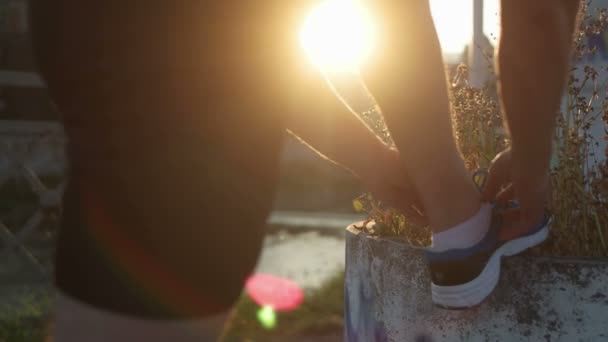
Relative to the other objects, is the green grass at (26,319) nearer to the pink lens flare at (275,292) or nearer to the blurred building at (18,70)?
the pink lens flare at (275,292)

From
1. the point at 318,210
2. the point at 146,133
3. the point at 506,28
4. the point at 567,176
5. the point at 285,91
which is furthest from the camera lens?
the point at 318,210

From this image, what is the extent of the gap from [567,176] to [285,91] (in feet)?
4.42

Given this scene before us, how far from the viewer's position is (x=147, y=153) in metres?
1.14

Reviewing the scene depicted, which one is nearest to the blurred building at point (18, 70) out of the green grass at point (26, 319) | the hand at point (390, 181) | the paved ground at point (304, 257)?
the green grass at point (26, 319)

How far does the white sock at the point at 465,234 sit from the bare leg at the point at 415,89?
11cm

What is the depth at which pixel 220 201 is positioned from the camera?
1164 mm

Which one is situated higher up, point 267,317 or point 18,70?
point 18,70

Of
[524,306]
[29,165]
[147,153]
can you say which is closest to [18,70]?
[29,165]

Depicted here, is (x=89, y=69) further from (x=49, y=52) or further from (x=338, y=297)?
(x=338, y=297)

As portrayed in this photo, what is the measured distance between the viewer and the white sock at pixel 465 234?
60.7 inches

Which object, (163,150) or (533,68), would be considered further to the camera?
(533,68)

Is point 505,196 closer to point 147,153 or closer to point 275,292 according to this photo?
point 147,153

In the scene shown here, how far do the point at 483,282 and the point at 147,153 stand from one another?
0.84 m

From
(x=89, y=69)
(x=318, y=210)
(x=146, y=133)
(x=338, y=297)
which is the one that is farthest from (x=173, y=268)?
(x=318, y=210)
